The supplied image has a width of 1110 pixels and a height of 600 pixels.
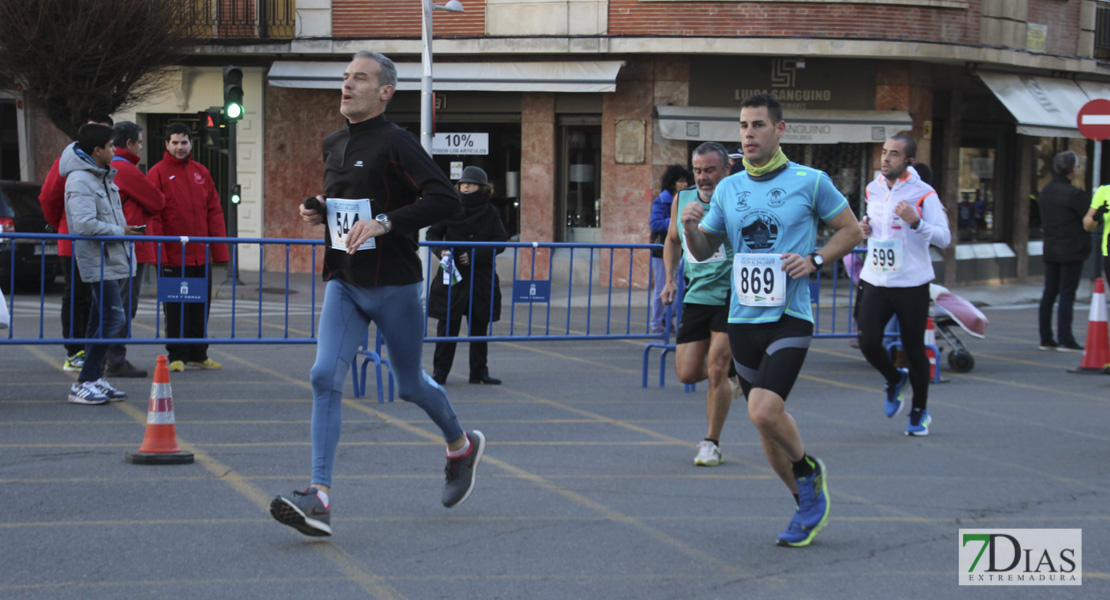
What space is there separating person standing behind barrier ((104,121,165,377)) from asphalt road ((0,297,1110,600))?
344mm

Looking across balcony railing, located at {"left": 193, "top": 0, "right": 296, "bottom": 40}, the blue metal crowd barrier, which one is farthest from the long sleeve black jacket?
balcony railing, located at {"left": 193, "top": 0, "right": 296, "bottom": 40}

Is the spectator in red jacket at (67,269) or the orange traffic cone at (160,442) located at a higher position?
the spectator in red jacket at (67,269)

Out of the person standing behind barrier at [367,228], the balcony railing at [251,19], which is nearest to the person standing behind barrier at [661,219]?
the person standing behind barrier at [367,228]

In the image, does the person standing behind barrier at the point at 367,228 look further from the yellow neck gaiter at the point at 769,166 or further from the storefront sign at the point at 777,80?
the storefront sign at the point at 777,80

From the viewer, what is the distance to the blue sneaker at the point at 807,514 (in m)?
5.01

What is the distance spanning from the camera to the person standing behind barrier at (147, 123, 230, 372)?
952 centimetres

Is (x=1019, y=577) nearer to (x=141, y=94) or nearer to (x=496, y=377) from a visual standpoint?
(x=496, y=377)

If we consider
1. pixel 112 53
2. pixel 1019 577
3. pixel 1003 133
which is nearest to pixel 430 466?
pixel 1019 577

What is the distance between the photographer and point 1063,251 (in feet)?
40.9

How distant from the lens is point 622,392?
9477 millimetres

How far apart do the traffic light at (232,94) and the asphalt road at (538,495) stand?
9.02 meters

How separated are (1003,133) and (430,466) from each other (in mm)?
20051

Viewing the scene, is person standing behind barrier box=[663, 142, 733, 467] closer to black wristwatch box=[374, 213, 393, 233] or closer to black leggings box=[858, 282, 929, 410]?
black leggings box=[858, 282, 929, 410]

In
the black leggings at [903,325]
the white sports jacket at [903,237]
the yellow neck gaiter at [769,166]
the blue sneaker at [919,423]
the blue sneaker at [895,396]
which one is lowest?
the blue sneaker at [919,423]
